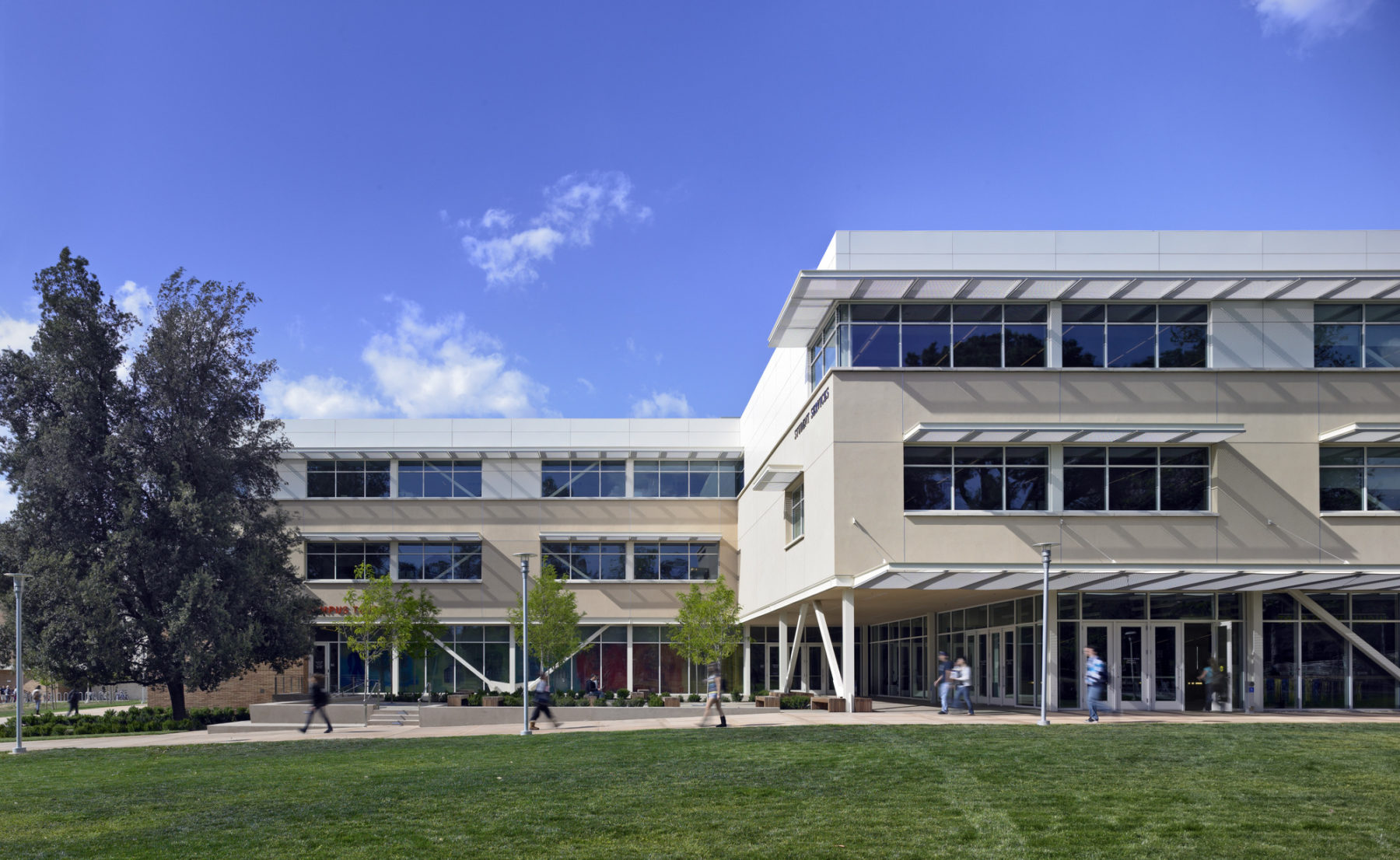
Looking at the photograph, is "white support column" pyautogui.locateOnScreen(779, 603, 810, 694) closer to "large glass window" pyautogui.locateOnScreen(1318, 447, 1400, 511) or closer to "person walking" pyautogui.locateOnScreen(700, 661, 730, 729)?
"person walking" pyautogui.locateOnScreen(700, 661, 730, 729)

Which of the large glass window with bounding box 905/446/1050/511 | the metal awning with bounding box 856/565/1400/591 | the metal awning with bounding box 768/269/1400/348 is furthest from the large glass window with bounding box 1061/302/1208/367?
the metal awning with bounding box 856/565/1400/591

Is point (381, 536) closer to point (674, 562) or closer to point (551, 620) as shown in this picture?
point (551, 620)

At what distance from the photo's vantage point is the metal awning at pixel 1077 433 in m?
27.4

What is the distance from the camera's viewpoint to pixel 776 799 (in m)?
13.9

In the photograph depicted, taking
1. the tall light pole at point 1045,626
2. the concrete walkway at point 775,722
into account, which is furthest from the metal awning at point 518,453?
the tall light pole at point 1045,626

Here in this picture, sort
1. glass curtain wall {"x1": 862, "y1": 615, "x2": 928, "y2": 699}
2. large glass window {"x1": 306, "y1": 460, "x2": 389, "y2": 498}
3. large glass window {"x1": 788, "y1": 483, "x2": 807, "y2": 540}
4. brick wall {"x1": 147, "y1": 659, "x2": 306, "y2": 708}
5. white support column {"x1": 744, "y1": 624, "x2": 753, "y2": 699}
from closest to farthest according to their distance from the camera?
large glass window {"x1": 788, "y1": 483, "x2": 807, "y2": 540}
glass curtain wall {"x1": 862, "y1": 615, "x2": 928, "y2": 699}
white support column {"x1": 744, "y1": 624, "x2": 753, "y2": 699}
brick wall {"x1": 147, "y1": 659, "x2": 306, "y2": 708}
large glass window {"x1": 306, "y1": 460, "x2": 389, "y2": 498}

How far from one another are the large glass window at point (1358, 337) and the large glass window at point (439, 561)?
33874 mm

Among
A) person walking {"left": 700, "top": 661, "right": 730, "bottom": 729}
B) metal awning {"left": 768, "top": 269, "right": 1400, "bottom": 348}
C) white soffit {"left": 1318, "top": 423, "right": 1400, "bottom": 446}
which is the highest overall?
metal awning {"left": 768, "top": 269, "right": 1400, "bottom": 348}

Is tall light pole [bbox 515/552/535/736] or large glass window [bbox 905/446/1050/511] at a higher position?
large glass window [bbox 905/446/1050/511]

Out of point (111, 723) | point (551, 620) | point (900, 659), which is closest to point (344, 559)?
A: point (551, 620)

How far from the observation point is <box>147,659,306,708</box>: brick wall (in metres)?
47.7

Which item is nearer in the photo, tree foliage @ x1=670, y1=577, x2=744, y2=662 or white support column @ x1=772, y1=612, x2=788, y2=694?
white support column @ x1=772, y1=612, x2=788, y2=694

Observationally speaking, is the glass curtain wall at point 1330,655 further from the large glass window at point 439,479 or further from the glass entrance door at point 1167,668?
the large glass window at point 439,479

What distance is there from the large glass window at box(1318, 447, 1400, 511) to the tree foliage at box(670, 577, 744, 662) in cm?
2184
